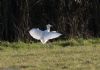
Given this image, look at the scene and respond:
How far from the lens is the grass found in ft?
27.2

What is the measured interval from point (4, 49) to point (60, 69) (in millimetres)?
3579

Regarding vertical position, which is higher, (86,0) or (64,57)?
(86,0)

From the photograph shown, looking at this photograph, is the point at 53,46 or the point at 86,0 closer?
the point at 53,46

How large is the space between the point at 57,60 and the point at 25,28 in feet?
13.9

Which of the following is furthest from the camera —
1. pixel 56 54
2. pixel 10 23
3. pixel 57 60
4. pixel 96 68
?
pixel 10 23

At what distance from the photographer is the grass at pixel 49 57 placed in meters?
8.30

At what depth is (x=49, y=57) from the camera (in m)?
9.57

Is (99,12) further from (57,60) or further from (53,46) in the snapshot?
(57,60)

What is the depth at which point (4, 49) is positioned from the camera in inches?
445

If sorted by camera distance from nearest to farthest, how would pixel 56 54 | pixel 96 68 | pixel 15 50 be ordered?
pixel 96 68 < pixel 56 54 < pixel 15 50

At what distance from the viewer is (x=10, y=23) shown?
1309cm

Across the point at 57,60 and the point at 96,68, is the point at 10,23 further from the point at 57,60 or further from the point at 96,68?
the point at 96,68

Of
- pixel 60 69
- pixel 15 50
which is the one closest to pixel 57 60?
pixel 60 69

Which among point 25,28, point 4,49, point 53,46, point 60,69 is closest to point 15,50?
point 4,49
